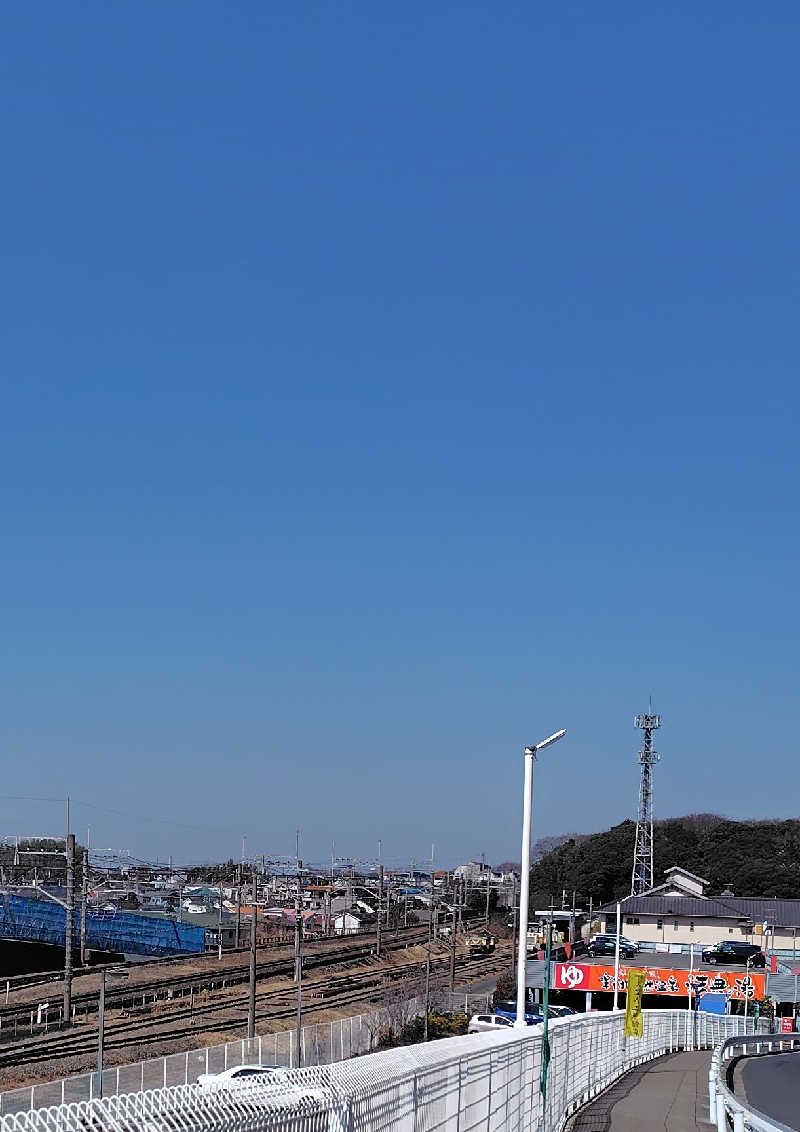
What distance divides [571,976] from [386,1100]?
63291 millimetres

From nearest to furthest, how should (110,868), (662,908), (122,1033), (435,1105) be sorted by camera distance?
(435,1105)
(122,1033)
(662,908)
(110,868)

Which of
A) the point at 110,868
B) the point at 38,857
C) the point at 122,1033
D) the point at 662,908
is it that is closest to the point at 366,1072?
the point at 122,1033

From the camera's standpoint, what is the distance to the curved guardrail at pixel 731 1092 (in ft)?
39.8

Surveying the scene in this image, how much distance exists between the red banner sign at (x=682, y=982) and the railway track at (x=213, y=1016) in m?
11.7

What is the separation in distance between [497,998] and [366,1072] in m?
70.0

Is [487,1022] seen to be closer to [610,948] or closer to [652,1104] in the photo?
[652,1104]

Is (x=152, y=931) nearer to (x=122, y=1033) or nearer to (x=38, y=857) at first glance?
(x=38, y=857)

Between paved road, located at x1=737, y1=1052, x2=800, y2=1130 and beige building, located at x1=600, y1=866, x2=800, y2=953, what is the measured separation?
5451 cm

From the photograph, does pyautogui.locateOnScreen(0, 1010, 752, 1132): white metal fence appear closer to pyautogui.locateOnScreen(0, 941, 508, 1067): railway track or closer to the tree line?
pyautogui.locateOnScreen(0, 941, 508, 1067): railway track

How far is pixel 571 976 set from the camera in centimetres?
6981

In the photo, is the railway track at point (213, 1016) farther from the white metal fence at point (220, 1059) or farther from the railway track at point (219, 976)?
the white metal fence at point (220, 1059)

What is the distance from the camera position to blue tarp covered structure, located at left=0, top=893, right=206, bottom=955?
108 metres

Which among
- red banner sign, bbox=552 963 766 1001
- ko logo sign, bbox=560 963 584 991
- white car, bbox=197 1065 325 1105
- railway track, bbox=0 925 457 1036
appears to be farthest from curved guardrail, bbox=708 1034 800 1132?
railway track, bbox=0 925 457 1036

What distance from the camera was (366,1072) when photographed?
9508 mm
